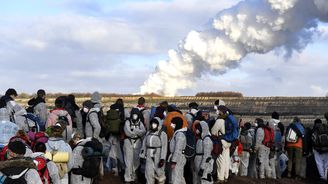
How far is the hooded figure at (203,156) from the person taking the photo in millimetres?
17828

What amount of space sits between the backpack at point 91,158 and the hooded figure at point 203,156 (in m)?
4.62

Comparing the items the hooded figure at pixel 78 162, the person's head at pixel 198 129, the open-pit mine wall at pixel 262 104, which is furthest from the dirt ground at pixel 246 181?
the open-pit mine wall at pixel 262 104

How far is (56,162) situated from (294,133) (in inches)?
424

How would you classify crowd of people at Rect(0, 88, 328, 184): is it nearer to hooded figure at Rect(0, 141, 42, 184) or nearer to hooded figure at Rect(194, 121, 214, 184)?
hooded figure at Rect(194, 121, 214, 184)

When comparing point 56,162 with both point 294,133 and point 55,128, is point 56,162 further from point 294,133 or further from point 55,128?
point 294,133

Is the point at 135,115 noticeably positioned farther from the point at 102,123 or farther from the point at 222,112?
the point at 222,112

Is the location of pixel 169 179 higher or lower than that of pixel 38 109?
lower

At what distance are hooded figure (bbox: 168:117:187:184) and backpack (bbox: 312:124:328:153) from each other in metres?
5.46

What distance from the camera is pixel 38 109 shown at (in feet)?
61.5

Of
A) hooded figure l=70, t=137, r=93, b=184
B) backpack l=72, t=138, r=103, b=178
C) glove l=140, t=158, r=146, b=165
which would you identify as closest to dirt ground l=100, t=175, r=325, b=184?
glove l=140, t=158, r=146, b=165

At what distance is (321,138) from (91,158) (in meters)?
10.1

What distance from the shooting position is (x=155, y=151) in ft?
59.8

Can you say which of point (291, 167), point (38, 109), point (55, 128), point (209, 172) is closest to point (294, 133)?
point (291, 167)

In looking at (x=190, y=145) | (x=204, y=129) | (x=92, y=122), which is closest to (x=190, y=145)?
(x=190, y=145)
